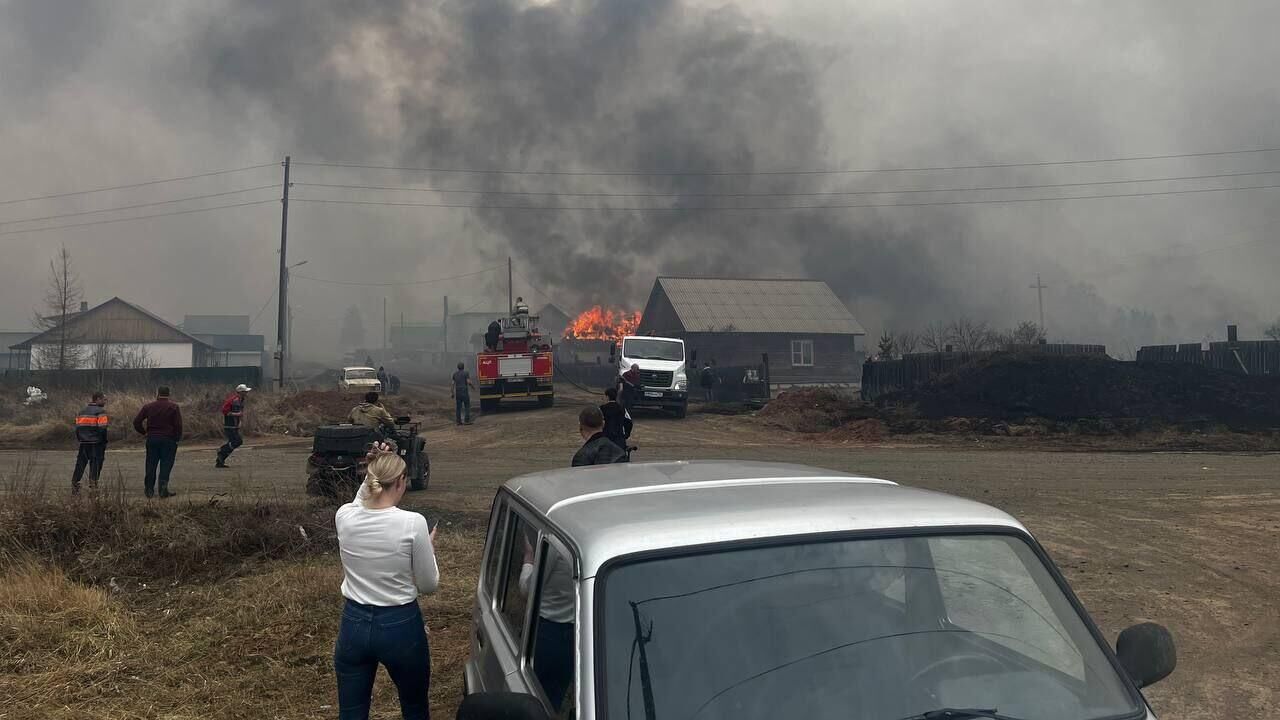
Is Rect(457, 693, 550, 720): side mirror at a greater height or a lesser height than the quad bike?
greater

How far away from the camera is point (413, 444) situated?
44.7 feet

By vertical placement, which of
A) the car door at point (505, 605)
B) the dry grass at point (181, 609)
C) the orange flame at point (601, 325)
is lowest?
the dry grass at point (181, 609)

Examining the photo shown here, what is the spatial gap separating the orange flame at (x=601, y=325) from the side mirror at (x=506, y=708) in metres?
42.5

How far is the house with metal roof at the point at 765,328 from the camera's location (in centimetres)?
4912

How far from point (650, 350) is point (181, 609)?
20.9 meters

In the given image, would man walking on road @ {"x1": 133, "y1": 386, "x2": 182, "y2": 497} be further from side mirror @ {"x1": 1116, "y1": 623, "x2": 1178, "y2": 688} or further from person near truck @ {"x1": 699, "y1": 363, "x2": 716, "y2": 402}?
person near truck @ {"x1": 699, "y1": 363, "x2": 716, "y2": 402}

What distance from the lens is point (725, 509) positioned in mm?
2457

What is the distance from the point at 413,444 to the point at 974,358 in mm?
20944

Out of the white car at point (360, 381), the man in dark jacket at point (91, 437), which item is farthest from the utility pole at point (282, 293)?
the man in dark jacket at point (91, 437)

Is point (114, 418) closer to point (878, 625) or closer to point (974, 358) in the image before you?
point (974, 358)

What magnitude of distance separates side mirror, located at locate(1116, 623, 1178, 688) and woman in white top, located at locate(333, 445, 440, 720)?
8.04ft

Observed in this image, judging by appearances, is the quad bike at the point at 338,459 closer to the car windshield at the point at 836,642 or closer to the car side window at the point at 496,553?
the car side window at the point at 496,553

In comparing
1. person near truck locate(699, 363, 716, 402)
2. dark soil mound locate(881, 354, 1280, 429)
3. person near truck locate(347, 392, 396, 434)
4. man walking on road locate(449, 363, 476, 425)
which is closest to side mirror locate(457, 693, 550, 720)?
person near truck locate(347, 392, 396, 434)

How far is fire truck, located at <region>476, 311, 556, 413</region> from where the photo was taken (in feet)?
92.3
